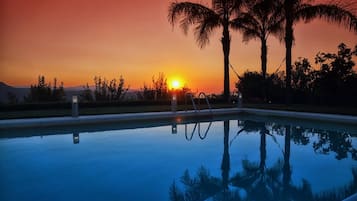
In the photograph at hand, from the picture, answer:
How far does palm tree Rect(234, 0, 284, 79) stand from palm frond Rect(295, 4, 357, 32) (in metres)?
1.78

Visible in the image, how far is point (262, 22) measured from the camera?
47.4 ft

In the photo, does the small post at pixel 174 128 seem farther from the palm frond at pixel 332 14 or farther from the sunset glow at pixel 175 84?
the palm frond at pixel 332 14

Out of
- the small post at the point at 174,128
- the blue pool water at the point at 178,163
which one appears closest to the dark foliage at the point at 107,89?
the small post at the point at 174,128

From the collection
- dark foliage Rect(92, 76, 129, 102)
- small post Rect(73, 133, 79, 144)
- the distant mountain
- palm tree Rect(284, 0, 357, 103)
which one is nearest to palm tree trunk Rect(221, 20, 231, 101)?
palm tree Rect(284, 0, 357, 103)

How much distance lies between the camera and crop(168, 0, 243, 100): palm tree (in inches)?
523

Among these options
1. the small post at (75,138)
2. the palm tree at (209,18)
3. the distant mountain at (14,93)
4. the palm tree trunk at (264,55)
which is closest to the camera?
the small post at (75,138)

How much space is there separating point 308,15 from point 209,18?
3.90m

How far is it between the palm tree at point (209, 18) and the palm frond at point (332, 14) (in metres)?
3.09

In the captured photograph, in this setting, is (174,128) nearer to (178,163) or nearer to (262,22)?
(178,163)

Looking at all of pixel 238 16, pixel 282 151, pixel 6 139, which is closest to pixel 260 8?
pixel 238 16

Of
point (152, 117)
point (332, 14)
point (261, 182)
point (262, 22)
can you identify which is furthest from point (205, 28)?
point (261, 182)

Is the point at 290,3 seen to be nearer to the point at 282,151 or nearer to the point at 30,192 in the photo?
the point at 282,151

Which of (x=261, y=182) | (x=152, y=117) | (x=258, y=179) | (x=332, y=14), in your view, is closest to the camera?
(x=261, y=182)

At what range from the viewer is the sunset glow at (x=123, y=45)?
1157 cm
